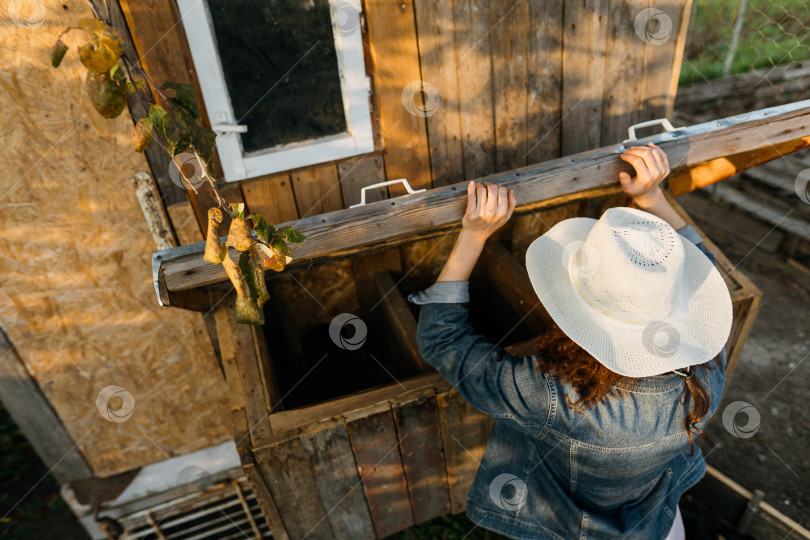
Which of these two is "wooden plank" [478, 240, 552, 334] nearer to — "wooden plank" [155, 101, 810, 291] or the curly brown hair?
"wooden plank" [155, 101, 810, 291]

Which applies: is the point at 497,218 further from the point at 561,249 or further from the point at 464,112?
the point at 464,112

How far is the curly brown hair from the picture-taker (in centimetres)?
159

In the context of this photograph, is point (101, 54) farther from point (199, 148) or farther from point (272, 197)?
point (272, 197)

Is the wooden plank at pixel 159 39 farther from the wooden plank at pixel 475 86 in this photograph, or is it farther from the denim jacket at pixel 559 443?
the denim jacket at pixel 559 443

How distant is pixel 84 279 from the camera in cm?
248

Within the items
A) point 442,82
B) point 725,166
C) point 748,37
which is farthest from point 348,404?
point 748,37

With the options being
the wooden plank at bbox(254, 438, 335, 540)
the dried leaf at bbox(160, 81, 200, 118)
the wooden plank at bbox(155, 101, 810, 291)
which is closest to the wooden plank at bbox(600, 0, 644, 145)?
the wooden plank at bbox(155, 101, 810, 291)

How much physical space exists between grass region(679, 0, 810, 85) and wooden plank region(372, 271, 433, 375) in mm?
5987

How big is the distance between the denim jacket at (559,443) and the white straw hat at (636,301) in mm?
121

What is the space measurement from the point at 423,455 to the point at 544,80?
1.91 metres

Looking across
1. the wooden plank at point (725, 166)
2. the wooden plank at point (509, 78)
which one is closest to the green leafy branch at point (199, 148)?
the wooden plank at point (509, 78)

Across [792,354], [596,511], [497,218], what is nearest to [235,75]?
[497,218]

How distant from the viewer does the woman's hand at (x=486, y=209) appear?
192cm

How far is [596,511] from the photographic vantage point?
194 centimetres
